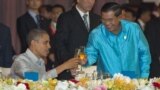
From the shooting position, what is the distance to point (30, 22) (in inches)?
291

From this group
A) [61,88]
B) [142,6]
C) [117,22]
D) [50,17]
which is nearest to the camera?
[61,88]

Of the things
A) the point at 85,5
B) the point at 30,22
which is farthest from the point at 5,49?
the point at 30,22

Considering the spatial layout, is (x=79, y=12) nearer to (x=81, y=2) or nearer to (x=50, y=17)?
(x=81, y=2)

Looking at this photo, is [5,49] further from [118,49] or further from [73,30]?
[118,49]

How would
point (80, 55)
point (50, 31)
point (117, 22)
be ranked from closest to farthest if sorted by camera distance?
point (80, 55) → point (117, 22) → point (50, 31)

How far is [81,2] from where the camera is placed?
6312 millimetres

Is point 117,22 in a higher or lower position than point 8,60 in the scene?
higher

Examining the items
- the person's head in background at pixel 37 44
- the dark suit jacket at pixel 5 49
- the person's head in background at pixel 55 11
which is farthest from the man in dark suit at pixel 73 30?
the person's head in background at pixel 55 11

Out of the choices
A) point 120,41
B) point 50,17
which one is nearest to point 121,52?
point 120,41

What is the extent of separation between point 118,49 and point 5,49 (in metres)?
1.21

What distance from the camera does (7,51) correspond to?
6074mm

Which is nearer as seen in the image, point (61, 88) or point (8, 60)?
point (61, 88)

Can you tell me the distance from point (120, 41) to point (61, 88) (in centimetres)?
131

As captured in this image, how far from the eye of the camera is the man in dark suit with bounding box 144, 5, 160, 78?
771 centimetres
